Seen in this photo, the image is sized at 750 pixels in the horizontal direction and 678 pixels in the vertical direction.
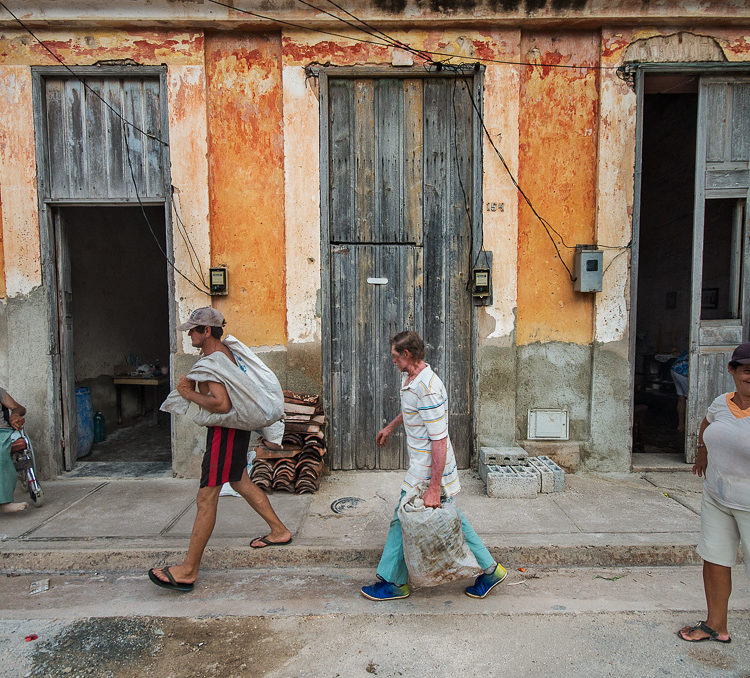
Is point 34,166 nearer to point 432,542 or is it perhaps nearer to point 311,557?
point 311,557

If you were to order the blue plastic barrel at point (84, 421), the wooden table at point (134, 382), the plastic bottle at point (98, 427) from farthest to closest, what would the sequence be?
the wooden table at point (134, 382) → the plastic bottle at point (98, 427) → the blue plastic barrel at point (84, 421)

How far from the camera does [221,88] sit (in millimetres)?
5504

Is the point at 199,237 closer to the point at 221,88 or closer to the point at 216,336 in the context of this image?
the point at 221,88

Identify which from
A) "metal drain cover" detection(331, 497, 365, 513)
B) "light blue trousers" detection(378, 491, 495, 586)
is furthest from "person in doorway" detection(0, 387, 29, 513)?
"light blue trousers" detection(378, 491, 495, 586)

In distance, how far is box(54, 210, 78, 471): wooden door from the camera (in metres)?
5.70

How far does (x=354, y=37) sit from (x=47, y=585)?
5.62 meters

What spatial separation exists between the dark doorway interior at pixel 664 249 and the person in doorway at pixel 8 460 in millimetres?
7938

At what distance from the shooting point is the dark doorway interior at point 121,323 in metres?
7.41

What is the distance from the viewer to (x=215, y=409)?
3510 mm

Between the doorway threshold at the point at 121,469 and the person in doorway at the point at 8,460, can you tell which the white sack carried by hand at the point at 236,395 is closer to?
the person in doorway at the point at 8,460

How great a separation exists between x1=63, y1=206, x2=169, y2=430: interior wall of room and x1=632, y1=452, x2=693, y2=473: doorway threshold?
686 cm

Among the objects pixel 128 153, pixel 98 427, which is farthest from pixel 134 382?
pixel 128 153

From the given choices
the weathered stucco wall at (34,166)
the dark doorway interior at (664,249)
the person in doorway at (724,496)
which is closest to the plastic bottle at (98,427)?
the weathered stucco wall at (34,166)

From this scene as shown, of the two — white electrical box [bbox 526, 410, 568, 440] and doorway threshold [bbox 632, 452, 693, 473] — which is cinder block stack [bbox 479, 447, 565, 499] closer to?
white electrical box [bbox 526, 410, 568, 440]
